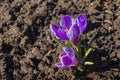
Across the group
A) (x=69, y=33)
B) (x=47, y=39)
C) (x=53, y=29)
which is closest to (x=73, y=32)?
(x=69, y=33)

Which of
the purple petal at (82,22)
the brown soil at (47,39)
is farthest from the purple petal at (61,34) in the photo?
the brown soil at (47,39)

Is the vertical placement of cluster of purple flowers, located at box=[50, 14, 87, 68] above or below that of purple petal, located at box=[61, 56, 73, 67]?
above

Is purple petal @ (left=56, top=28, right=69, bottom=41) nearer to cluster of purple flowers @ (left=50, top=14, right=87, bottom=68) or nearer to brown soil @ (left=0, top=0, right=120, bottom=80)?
cluster of purple flowers @ (left=50, top=14, right=87, bottom=68)

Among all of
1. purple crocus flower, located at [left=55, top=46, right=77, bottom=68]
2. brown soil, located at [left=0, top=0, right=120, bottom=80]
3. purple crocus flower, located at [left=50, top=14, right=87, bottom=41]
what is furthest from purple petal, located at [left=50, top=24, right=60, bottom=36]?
brown soil, located at [left=0, top=0, right=120, bottom=80]

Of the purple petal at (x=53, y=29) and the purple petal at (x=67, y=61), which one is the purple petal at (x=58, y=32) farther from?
the purple petal at (x=67, y=61)

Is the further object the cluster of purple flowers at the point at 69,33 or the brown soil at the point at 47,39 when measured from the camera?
the brown soil at the point at 47,39

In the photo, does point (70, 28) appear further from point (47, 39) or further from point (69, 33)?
point (47, 39)

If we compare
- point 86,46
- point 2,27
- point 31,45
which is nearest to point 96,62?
point 86,46

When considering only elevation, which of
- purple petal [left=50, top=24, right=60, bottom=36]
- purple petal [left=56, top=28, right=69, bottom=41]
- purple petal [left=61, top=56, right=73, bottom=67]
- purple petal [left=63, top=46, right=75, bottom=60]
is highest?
purple petal [left=50, top=24, right=60, bottom=36]
